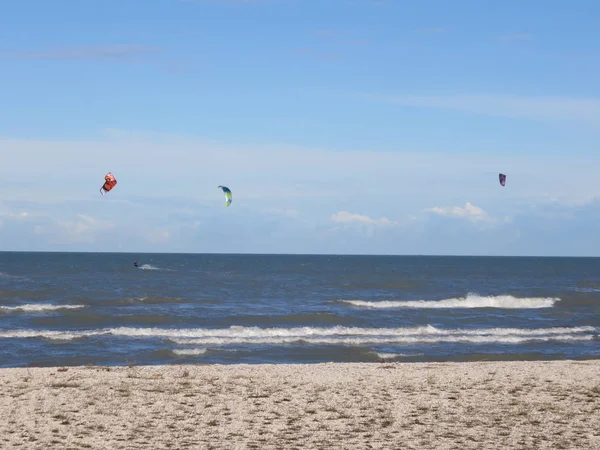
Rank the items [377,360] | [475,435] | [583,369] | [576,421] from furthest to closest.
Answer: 1. [377,360]
2. [583,369]
3. [576,421]
4. [475,435]

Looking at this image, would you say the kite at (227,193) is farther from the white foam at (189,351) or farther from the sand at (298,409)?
the sand at (298,409)

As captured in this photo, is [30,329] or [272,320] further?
[272,320]

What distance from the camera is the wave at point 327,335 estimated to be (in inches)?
938

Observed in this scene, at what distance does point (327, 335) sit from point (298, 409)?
47.2ft

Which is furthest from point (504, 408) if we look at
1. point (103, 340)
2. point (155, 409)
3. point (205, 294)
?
point (205, 294)

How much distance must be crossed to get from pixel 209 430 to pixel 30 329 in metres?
18.2

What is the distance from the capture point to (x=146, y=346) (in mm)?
22219

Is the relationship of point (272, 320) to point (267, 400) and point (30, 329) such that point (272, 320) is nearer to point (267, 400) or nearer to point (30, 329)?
point (30, 329)

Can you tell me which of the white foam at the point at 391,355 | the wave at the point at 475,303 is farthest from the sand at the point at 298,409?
the wave at the point at 475,303

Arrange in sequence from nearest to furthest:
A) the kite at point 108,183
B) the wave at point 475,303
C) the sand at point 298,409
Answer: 1. the sand at point 298,409
2. the kite at point 108,183
3. the wave at point 475,303

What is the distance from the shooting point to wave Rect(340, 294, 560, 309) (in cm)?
3912

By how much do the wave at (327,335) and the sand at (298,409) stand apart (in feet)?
27.6

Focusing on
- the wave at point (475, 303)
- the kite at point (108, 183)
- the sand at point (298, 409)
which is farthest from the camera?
the wave at point (475, 303)

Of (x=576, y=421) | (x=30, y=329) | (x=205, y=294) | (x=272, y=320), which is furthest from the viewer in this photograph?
(x=205, y=294)
